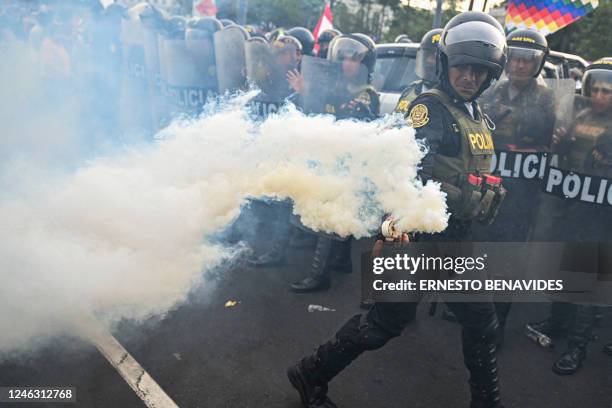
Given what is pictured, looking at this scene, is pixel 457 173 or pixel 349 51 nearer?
pixel 457 173

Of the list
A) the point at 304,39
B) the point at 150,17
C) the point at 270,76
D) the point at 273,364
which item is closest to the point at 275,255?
the point at 273,364

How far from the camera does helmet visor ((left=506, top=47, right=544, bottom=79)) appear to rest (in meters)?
4.30

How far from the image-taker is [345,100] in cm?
Answer: 485

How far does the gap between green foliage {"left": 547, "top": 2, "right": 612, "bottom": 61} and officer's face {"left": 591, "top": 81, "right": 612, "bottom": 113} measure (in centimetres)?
1352

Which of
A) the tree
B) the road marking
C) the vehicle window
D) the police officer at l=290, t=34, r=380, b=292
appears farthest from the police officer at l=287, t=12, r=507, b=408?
the tree

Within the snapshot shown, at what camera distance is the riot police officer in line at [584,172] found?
11.7 ft

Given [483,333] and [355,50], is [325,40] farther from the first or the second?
[483,333]

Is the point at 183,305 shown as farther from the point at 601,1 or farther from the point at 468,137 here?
the point at 601,1

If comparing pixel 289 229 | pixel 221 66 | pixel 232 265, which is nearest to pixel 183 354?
pixel 232 265

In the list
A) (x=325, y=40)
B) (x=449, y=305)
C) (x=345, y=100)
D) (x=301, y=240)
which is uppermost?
(x=325, y=40)

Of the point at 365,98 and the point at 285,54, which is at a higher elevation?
the point at 285,54

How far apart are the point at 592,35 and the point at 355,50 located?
46.4 ft

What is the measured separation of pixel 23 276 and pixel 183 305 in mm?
1153

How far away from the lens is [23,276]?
132 inches
